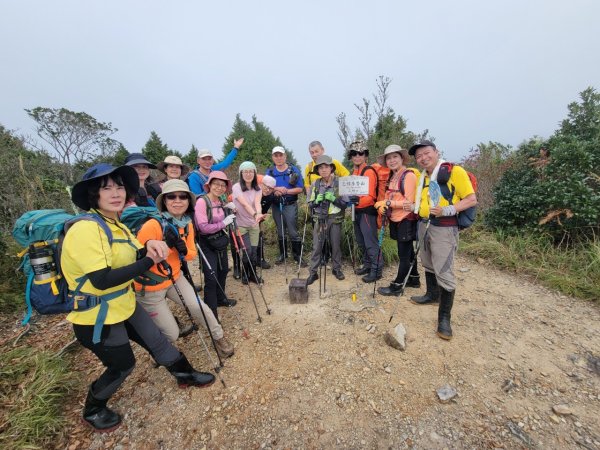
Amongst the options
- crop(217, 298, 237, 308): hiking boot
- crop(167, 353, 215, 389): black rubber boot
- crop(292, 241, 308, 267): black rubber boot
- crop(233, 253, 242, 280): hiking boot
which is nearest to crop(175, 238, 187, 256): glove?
crop(167, 353, 215, 389): black rubber boot

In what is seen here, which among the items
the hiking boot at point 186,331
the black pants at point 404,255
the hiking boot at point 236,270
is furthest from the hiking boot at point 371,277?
the hiking boot at point 186,331

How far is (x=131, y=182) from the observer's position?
99.1 inches

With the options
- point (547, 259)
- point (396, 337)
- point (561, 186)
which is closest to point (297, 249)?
point (396, 337)

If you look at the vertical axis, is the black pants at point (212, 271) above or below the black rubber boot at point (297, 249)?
above

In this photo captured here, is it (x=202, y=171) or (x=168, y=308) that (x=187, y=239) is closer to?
(x=168, y=308)

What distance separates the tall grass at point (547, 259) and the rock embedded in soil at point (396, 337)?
346cm

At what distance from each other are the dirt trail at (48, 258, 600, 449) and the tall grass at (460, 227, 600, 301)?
0.71 meters

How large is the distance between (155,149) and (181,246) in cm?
2735

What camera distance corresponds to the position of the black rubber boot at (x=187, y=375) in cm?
288

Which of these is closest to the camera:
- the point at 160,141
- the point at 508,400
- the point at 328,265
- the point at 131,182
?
the point at 131,182

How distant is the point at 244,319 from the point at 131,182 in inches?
104

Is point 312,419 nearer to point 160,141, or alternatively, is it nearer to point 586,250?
point 586,250

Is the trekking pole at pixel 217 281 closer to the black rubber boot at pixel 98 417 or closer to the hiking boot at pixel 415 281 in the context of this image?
the black rubber boot at pixel 98 417

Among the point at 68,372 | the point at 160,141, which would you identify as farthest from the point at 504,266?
the point at 160,141
